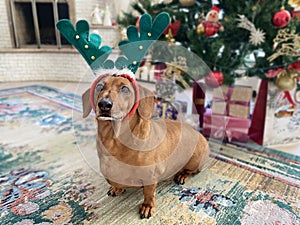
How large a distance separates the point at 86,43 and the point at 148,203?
0.57 m

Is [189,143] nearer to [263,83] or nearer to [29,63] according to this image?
[263,83]

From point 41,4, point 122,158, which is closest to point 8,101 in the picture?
point 41,4

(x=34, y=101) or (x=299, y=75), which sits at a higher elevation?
(x=299, y=75)

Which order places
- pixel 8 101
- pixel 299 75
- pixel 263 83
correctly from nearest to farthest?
1. pixel 299 75
2. pixel 263 83
3. pixel 8 101

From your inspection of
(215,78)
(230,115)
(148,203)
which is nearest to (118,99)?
(148,203)

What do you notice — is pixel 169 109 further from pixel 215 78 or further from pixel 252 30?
pixel 252 30

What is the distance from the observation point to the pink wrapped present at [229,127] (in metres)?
1.44

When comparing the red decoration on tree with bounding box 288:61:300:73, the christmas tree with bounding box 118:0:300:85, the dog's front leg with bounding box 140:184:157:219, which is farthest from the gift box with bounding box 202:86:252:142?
the dog's front leg with bounding box 140:184:157:219

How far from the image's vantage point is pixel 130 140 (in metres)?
0.79

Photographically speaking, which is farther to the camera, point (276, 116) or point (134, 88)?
point (276, 116)

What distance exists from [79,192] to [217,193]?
1.77 ft

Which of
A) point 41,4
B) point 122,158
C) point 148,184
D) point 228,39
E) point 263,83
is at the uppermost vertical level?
point 41,4

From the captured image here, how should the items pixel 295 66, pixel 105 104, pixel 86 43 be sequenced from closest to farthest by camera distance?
pixel 105 104 → pixel 86 43 → pixel 295 66

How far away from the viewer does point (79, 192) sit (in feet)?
3.24
